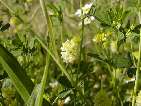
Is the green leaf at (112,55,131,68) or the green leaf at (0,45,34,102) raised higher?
the green leaf at (0,45,34,102)

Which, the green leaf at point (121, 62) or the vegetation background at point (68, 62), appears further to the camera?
the green leaf at point (121, 62)

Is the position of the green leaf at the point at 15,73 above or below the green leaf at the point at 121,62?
above

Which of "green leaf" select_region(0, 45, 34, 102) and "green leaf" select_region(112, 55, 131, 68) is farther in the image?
"green leaf" select_region(112, 55, 131, 68)

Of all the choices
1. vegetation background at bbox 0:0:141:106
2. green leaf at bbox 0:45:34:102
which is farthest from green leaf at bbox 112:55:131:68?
green leaf at bbox 0:45:34:102

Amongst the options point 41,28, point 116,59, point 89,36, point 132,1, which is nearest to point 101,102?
point 116,59

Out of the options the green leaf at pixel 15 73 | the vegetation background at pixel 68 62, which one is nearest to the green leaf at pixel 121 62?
the vegetation background at pixel 68 62

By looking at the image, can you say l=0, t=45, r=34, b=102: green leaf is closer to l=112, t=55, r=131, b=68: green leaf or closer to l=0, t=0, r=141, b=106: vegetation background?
l=0, t=0, r=141, b=106: vegetation background

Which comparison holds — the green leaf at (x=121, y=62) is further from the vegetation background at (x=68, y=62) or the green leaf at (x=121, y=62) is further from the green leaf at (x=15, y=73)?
the green leaf at (x=15, y=73)

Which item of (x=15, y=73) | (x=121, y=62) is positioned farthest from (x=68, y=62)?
(x=15, y=73)

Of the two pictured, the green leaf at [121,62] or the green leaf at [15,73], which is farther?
the green leaf at [121,62]
